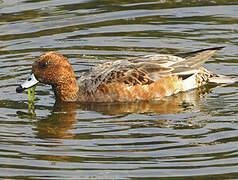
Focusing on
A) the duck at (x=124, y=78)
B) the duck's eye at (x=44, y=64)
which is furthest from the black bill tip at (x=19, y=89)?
the duck's eye at (x=44, y=64)

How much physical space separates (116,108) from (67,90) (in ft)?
3.20

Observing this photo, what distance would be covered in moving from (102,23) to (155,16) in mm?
1169

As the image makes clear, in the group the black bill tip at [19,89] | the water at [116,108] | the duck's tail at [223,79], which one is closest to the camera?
the water at [116,108]

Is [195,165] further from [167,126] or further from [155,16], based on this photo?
[155,16]

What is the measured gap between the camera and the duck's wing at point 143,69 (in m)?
10.7

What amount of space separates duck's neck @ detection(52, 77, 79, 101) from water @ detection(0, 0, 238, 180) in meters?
0.21

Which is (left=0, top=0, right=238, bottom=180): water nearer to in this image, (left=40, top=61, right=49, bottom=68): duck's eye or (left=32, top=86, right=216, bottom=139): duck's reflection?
(left=32, top=86, right=216, bottom=139): duck's reflection

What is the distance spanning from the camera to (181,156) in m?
8.13

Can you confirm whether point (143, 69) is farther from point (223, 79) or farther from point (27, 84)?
point (27, 84)

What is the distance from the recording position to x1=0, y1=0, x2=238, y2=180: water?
797cm

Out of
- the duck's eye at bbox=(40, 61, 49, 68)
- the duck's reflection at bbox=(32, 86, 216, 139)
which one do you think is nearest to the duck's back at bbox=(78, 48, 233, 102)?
the duck's reflection at bbox=(32, 86, 216, 139)

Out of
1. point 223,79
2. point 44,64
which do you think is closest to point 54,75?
point 44,64

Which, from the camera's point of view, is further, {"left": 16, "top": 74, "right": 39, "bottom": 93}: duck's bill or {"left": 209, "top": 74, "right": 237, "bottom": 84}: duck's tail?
{"left": 209, "top": 74, "right": 237, "bottom": 84}: duck's tail

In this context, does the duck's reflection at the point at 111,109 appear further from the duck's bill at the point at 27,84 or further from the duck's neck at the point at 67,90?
the duck's bill at the point at 27,84
